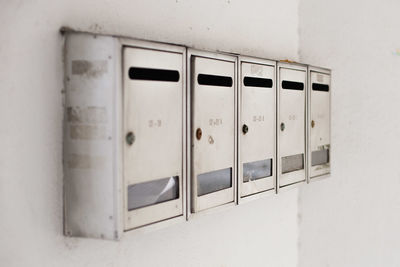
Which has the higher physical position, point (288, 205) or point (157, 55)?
point (157, 55)

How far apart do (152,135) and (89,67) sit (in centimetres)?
22

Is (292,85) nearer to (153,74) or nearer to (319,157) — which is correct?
(319,157)

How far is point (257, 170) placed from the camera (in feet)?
5.40

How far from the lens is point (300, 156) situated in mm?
1899

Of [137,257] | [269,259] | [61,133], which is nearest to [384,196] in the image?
[269,259]

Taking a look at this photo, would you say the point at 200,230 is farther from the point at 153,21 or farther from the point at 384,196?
the point at 384,196

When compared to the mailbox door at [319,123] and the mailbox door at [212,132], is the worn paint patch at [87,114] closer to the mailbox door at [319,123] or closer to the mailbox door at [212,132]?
the mailbox door at [212,132]

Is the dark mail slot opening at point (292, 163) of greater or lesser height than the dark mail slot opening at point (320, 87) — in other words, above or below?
below

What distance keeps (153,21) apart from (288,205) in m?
1.17

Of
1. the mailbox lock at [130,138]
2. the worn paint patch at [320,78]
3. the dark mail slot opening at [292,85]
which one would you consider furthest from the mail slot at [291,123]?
the mailbox lock at [130,138]

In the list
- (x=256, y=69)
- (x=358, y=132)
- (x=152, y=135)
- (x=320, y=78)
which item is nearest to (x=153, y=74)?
(x=152, y=135)

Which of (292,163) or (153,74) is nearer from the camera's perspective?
(153,74)

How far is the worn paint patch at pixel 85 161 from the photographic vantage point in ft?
3.56

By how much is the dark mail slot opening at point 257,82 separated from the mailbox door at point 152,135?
14.5 inches
